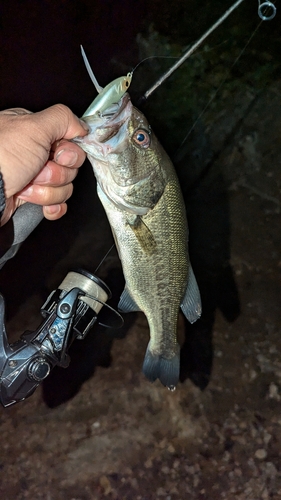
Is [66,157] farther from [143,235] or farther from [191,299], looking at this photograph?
[191,299]

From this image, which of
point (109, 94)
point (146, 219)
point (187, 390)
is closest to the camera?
point (109, 94)

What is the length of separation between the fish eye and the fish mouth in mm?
63

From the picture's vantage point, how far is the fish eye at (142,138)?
64.6 inches

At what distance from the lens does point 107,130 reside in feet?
5.04

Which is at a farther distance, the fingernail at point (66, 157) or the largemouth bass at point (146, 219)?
the fingernail at point (66, 157)

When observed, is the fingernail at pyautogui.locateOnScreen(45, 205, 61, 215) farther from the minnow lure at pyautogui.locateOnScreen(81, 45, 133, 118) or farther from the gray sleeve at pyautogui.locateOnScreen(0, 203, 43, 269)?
the minnow lure at pyautogui.locateOnScreen(81, 45, 133, 118)

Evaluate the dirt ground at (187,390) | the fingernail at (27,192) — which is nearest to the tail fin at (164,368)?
the dirt ground at (187,390)

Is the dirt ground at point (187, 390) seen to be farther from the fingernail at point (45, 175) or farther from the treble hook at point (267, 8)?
the fingernail at point (45, 175)

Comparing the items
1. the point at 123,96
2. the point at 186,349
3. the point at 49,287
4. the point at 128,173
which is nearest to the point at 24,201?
the point at 128,173

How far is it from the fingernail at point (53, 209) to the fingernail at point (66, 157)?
34 cm

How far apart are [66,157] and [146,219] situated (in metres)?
0.50

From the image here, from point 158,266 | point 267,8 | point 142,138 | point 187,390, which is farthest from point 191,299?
point 267,8

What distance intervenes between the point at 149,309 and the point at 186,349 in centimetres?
123

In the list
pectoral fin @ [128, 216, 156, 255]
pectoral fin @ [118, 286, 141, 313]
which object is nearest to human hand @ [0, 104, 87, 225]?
pectoral fin @ [128, 216, 156, 255]
